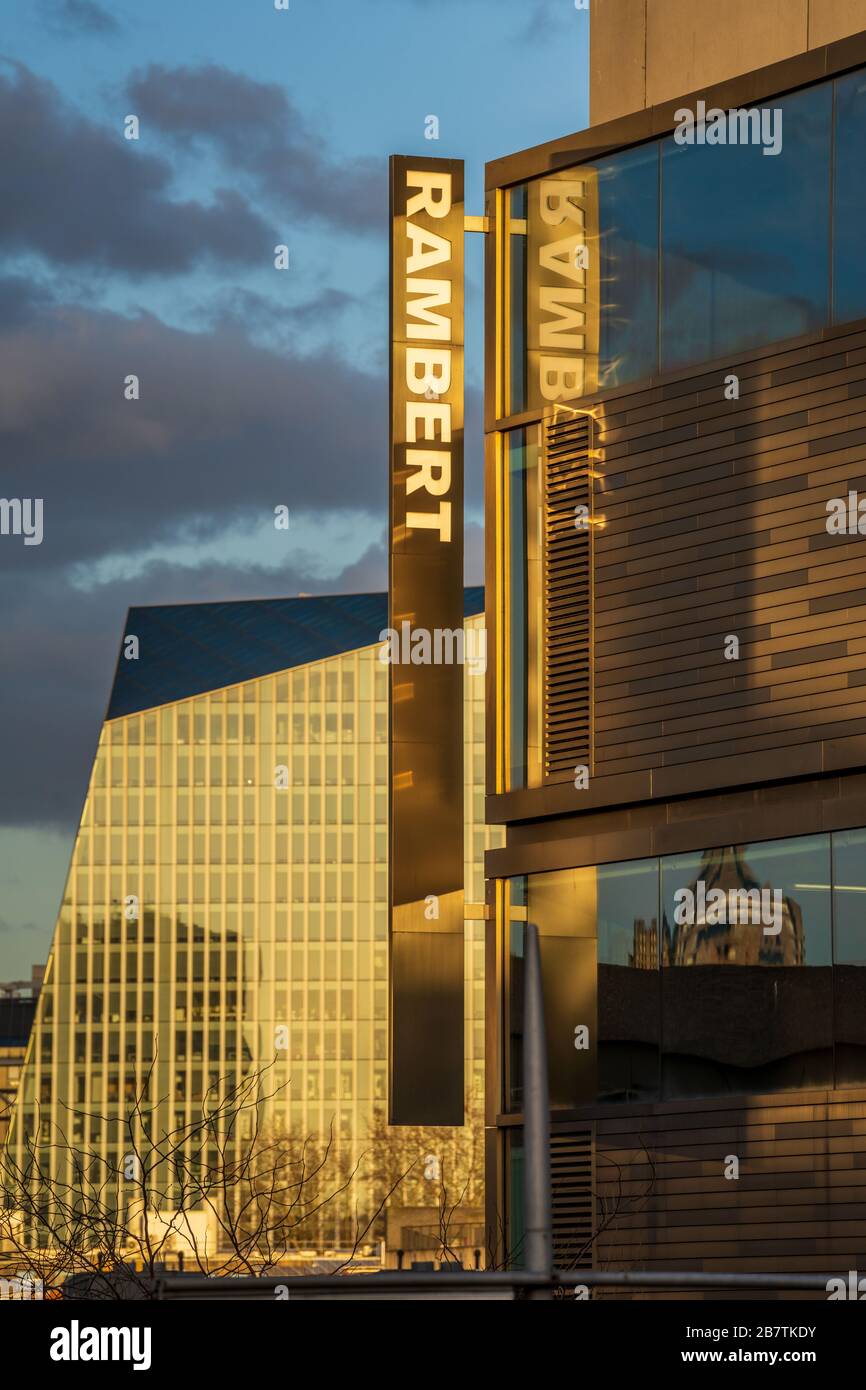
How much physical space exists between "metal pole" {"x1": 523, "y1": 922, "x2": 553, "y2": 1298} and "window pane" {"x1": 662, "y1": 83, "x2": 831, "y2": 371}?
477 inches

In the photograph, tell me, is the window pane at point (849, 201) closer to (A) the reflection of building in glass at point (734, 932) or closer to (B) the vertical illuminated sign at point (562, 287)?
(B) the vertical illuminated sign at point (562, 287)

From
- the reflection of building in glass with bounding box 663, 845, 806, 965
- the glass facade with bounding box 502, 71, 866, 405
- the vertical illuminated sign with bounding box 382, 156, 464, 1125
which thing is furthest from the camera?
the vertical illuminated sign with bounding box 382, 156, 464, 1125

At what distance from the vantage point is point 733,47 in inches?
920

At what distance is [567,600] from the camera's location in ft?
74.9

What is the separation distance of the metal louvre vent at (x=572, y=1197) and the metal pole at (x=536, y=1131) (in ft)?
37.6

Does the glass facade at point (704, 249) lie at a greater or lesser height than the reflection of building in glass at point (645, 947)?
greater

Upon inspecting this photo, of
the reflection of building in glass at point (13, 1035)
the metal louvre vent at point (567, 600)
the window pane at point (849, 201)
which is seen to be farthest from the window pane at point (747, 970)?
the reflection of building in glass at point (13, 1035)

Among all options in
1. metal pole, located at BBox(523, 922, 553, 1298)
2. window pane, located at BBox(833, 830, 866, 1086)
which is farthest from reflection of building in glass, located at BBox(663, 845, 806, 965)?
metal pole, located at BBox(523, 922, 553, 1298)

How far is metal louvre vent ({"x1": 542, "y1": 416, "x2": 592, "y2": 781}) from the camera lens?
22.6m

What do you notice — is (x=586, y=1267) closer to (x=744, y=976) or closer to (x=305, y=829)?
(x=744, y=976)

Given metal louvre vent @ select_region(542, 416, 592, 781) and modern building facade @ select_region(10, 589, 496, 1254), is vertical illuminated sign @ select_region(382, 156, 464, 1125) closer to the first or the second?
metal louvre vent @ select_region(542, 416, 592, 781)

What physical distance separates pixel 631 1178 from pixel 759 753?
4.41 meters

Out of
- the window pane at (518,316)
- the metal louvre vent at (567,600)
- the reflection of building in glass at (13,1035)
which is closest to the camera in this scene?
the metal louvre vent at (567,600)

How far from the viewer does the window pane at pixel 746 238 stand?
21.2 meters
